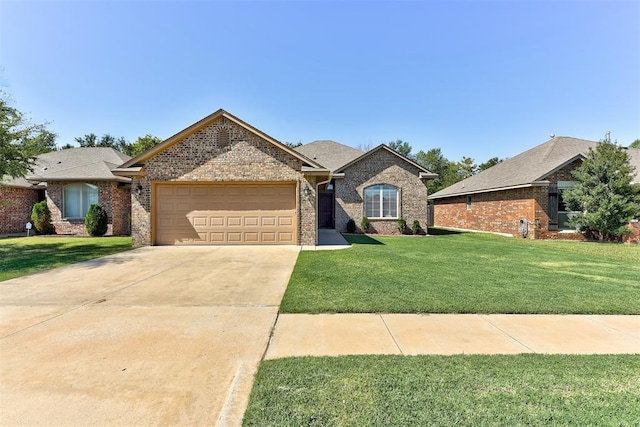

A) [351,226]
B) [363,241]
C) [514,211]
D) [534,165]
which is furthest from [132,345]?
[534,165]

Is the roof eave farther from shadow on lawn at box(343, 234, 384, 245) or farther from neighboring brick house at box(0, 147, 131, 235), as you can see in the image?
neighboring brick house at box(0, 147, 131, 235)

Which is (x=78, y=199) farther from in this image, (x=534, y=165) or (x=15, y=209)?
(x=534, y=165)

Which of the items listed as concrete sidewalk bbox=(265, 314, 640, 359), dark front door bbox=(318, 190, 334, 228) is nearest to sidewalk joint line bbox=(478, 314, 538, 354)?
concrete sidewalk bbox=(265, 314, 640, 359)

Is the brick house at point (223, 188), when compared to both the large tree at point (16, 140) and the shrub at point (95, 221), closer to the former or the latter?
the large tree at point (16, 140)

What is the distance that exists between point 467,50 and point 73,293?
16179 mm

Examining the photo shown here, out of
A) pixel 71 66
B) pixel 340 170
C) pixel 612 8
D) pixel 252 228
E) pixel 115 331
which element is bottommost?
pixel 115 331

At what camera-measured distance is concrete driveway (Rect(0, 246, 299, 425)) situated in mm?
2324

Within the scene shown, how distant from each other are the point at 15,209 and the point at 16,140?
307 inches

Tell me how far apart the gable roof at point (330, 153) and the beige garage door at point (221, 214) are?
8623 mm

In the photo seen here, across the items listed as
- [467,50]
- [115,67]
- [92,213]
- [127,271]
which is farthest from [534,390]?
[92,213]

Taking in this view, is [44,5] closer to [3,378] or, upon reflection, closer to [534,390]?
[3,378]

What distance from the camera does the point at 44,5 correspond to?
27.1 ft

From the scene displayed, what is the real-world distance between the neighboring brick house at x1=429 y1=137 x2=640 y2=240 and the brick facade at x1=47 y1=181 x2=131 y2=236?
2220cm

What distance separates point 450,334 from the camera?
12.1 ft
